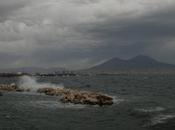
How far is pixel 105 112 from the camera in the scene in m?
66.1

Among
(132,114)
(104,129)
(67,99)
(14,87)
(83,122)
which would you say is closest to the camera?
(104,129)

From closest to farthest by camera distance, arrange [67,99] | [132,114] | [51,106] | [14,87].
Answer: [132,114] < [51,106] < [67,99] < [14,87]

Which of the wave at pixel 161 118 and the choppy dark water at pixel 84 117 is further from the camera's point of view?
the wave at pixel 161 118

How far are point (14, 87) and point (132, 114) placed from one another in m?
76.5

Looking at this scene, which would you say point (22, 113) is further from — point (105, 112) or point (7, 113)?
point (105, 112)

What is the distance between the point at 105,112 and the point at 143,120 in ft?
35.5

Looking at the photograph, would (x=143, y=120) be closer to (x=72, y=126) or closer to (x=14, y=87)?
(x=72, y=126)

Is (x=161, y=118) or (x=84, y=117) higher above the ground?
(x=84, y=117)

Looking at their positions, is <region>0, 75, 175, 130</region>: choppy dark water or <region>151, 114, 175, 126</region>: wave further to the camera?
<region>151, 114, 175, 126</region>: wave

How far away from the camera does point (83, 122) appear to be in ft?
182

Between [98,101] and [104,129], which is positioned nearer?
[104,129]

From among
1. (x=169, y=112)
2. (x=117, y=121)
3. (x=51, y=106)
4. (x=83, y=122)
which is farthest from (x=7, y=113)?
(x=169, y=112)

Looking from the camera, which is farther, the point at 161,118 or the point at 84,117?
the point at 84,117

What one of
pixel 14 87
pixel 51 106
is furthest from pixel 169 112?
pixel 14 87
